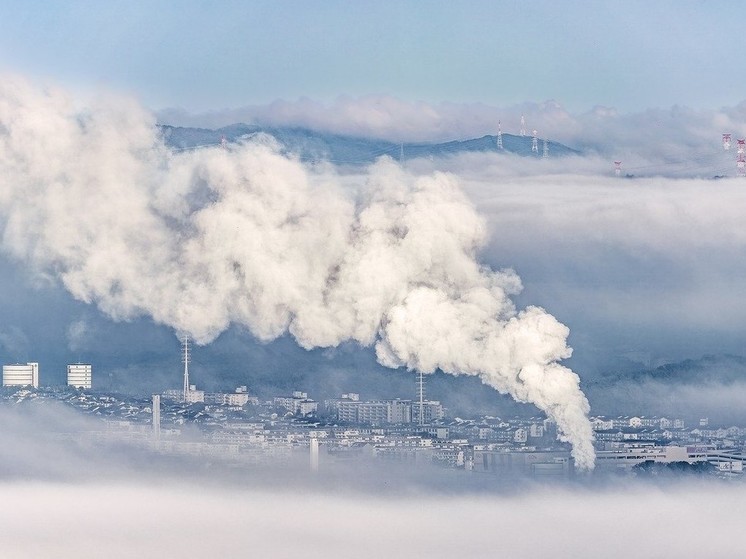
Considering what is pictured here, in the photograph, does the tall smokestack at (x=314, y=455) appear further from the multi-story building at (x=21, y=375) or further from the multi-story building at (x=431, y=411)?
the multi-story building at (x=21, y=375)

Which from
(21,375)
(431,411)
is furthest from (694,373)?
(21,375)

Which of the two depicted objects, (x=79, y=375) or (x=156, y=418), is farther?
(x=79, y=375)

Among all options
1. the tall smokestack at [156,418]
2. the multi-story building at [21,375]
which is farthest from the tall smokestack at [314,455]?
the multi-story building at [21,375]

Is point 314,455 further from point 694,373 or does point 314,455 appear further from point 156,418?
point 694,373

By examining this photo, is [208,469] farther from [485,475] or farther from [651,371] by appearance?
Answer: [651,371]

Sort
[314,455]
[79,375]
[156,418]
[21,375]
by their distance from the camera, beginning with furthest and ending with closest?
[21,375] → [79,375] → [156,418] → [314,455]

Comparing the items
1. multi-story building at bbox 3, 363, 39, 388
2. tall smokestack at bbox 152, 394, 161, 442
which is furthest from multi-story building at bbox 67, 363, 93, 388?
tall smokestack at bbox 152, 394, 161, 442

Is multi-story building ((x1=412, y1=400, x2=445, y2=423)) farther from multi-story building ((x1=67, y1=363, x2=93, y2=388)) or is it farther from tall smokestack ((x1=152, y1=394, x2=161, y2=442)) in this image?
multi-story building ((x1=67, y1=363, x2=93, y2=388))

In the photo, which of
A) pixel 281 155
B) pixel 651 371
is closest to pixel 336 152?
pixel 281 155
